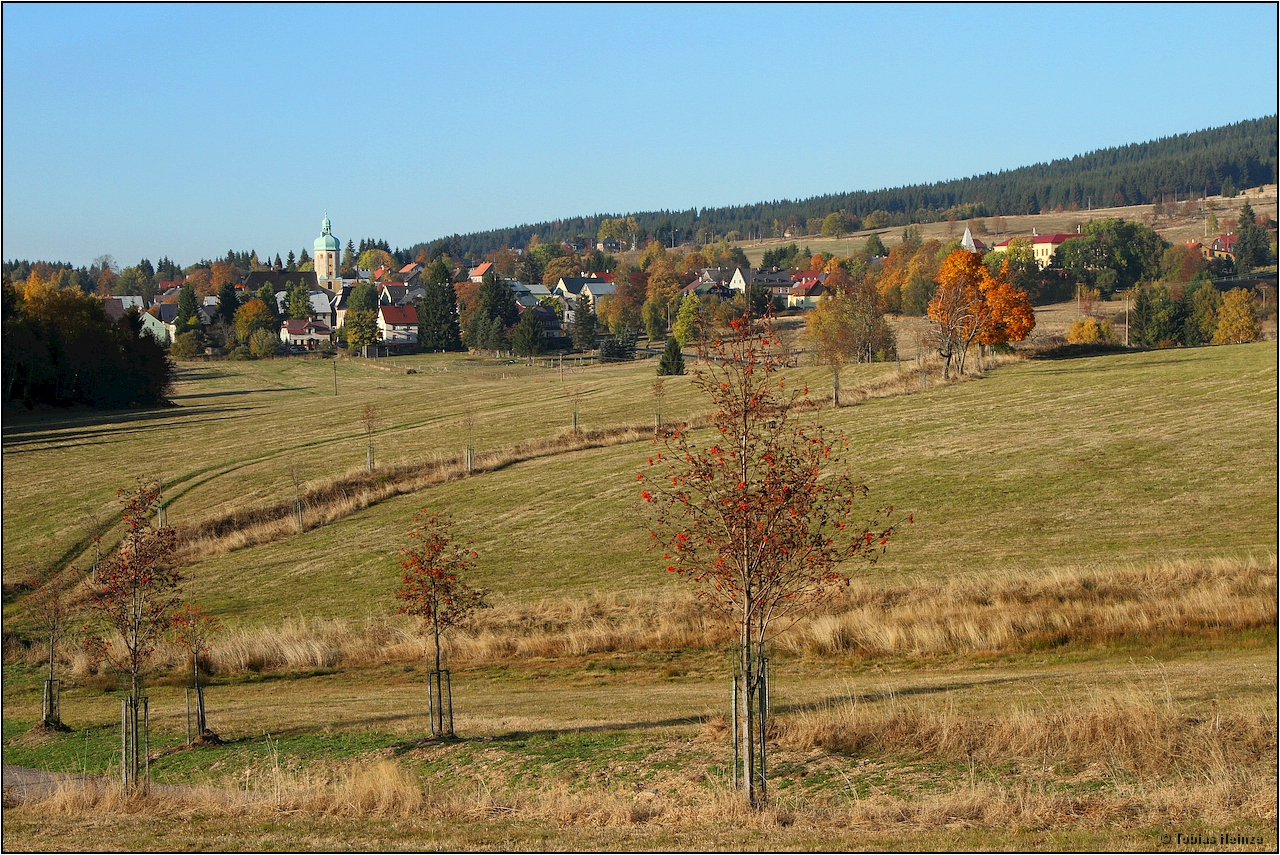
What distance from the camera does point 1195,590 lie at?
24047mm

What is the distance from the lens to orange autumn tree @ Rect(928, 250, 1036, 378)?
66.8 metres

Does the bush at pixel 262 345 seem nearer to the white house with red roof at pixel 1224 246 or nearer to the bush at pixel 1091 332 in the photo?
the bush at pixel 1091 332

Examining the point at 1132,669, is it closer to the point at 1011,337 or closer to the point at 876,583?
the point at 876,583

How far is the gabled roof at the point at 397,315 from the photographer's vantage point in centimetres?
16412

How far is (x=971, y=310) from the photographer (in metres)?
67.3

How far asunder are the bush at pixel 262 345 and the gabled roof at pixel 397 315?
1823 cm

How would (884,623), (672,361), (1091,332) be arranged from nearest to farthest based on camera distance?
(884,623) < (672,361) < (1091,332)

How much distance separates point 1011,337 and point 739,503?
61.0 meters

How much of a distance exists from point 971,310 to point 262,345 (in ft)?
354

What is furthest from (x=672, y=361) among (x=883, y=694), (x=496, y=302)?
(x=496, y=302)

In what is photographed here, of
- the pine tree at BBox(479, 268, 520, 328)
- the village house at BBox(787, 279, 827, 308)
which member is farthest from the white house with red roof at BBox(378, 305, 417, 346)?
the village house at BBox(787, 279, 827, 308)

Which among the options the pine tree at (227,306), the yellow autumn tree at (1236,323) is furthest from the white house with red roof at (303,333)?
the yellow autumn tree at (1236,323)

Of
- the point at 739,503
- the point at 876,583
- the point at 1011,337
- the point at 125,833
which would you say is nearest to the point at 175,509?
the point at 876,583

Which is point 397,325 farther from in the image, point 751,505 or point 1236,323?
point 751,505
